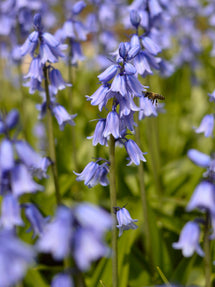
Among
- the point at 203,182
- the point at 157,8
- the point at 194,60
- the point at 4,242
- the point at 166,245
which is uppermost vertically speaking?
the point at 157,8

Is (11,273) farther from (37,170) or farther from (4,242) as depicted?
(37,170)

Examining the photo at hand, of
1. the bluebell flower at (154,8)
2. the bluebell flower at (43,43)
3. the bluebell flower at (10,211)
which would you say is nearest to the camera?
the bluebell flower at (10,211)

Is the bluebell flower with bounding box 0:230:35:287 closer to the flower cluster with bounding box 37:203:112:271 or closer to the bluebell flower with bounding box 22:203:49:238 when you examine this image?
the flower cluster with bounding box 37:203:112:271

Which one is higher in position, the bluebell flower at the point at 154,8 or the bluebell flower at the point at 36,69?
the bluebell flower at the point at 154,8

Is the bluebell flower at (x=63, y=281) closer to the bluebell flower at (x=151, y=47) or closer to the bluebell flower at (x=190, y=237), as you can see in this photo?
the bluebell flower at (x=190, y=237)

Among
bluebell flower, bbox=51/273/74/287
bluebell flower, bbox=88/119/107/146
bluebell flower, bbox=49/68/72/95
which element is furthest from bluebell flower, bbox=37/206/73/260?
bluebell flower, bbox=49/68/72/95

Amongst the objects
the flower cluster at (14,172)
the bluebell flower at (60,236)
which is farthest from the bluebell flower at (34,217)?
the bluebell flower at (60,236)

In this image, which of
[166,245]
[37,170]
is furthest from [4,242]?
[166,245]
